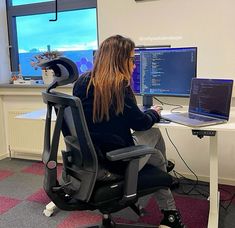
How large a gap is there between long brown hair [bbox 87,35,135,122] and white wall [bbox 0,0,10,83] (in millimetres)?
2215

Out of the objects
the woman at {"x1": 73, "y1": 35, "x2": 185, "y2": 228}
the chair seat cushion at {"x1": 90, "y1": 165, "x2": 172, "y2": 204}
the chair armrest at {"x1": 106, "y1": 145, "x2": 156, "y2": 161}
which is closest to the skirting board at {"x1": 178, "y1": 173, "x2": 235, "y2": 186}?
the chair seat cushion at {"x1": 90, "y1": 165, "x2": 172, "y2": 204}

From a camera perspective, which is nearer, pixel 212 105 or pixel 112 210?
pixel 112 210

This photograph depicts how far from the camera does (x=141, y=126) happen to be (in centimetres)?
168

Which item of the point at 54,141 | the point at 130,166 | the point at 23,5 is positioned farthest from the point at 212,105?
the point at 23,5

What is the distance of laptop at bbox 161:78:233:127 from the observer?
1860 millimetres

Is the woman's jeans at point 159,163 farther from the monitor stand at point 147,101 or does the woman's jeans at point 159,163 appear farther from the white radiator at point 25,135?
the white radiator at point 25,135

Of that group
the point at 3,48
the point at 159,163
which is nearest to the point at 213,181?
the point at 159,163

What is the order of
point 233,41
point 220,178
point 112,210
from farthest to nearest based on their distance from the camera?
point 220,178 → point 233,41 → point 112,210

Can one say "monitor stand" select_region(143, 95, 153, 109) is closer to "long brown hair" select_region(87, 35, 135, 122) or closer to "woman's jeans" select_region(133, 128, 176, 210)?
"woman's jeans" select_region(133, 128, 176, 210)

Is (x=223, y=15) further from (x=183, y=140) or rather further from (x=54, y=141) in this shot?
(x=54, y=141)

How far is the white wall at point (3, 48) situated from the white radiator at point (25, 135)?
45cm

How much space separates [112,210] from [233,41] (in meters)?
1.62

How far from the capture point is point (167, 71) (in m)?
2.24

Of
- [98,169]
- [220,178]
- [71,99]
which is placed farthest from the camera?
[220,178]
